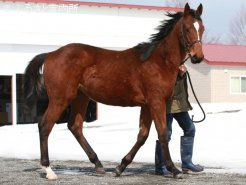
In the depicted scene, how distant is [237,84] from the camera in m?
36.9

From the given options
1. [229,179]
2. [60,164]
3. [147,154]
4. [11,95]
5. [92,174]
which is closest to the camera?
[229,179]

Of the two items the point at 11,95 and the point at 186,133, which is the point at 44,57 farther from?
the point at 11,95

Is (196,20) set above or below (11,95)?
above

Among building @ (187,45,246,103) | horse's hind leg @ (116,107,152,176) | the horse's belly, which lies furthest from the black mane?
building @ (187,45,246,103)

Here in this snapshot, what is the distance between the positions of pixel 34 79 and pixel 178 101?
7.79ft

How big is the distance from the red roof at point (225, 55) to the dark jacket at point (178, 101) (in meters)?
25.8

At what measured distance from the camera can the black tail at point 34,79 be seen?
9.87m

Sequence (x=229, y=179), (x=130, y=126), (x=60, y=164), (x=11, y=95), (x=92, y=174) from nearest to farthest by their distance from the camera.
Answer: (x=229, y=179)
(x=92, y=174)
(x=60, y=164)
(x=130, y=126)
(x=11, y=95)

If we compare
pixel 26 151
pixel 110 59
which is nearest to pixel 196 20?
pixel 110 59

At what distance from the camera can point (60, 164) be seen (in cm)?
1127

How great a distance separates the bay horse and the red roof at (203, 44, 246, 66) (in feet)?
85.5

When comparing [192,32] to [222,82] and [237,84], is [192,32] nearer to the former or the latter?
[222,82]

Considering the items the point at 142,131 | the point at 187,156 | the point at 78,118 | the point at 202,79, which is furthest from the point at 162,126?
the point at 202,79

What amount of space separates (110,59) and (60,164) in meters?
2.77
